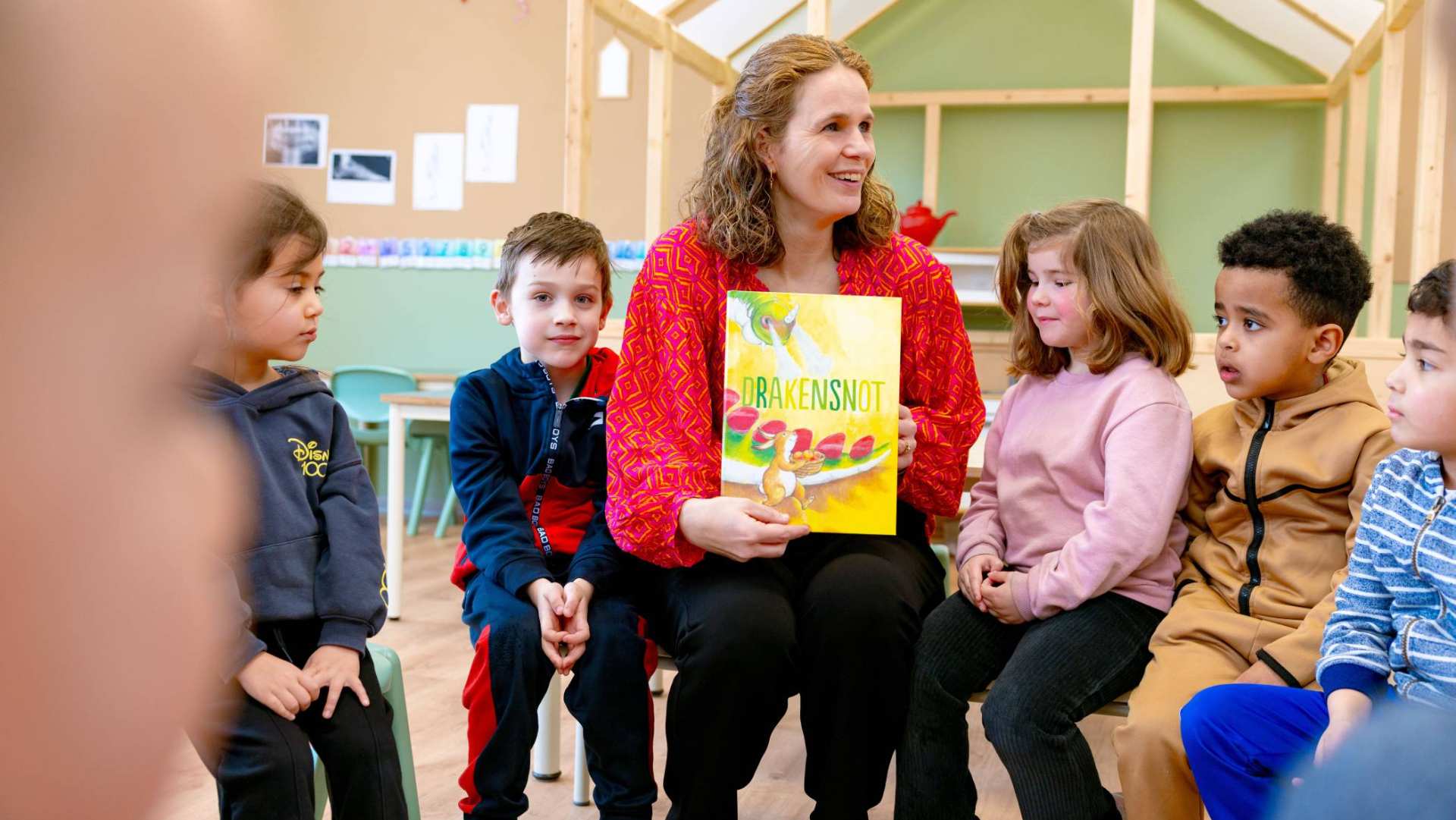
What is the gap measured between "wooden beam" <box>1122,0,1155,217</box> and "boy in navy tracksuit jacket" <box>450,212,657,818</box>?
182 centimetres

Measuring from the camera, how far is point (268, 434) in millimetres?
1347

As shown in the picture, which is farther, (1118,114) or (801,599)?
(1118,114)

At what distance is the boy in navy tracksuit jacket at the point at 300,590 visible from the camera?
1205 millimetres

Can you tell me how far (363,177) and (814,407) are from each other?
4.82 meters

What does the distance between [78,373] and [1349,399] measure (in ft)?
4.98

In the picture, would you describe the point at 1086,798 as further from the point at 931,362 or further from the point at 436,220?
the point at 436,220

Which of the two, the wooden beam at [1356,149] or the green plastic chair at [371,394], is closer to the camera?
the wooden beam at [1356,149]

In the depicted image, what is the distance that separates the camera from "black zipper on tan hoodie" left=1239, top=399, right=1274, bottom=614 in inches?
55.2

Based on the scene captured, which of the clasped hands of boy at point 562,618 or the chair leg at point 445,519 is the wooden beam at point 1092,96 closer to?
the chair leg at point 445,519

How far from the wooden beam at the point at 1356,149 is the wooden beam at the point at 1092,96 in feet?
1.97

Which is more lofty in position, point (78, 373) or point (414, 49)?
point (414, 49)

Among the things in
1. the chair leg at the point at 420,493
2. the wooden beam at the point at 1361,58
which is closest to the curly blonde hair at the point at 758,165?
the wooden beam at the point at 1361,58

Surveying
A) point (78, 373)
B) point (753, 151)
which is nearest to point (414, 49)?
point (753, 151)

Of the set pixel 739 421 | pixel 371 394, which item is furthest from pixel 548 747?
pixel 371 394
